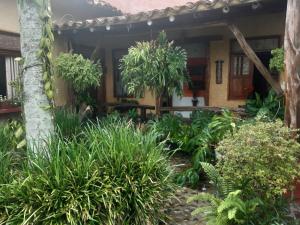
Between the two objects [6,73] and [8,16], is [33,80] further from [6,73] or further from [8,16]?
[8,16]

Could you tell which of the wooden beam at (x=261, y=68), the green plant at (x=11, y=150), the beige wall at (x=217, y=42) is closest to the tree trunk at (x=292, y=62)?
the wooden beam at (x=261, y=68)

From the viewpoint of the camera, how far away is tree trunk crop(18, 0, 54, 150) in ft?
11.3

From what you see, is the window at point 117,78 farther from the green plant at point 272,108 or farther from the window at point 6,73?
the green plant at point 272,108

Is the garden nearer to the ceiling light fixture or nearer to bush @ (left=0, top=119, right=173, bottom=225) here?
bush @ (left=0, top=119, right=173, bottom=225)

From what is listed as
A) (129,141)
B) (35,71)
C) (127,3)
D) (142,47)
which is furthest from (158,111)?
(127,3)

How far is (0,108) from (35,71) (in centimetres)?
360

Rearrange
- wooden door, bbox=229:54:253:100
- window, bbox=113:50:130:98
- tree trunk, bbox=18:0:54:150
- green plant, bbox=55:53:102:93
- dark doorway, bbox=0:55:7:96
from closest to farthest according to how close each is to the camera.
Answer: tree trunk, bbox=18:0:54:150 < green plant, bbox=55:53:102:93 < dark doorway, bbox=0:55:7:96 < wooden door, bbox=229:54:253:100 < window, bbox=113:50:130:98

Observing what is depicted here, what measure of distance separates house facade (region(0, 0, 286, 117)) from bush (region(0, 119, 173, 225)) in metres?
3.60

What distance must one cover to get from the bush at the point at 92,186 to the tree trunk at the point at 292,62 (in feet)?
6.04

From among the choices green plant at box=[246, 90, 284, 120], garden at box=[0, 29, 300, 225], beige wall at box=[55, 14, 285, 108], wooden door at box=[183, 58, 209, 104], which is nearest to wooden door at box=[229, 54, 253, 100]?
beige wall at box=[55, 14, 285, 108]

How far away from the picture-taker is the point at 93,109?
8.82 meters

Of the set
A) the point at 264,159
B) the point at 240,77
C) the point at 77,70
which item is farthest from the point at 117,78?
the point at 264,159

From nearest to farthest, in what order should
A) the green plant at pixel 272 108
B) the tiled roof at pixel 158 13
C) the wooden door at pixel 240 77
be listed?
the tiled roof at pixel 158 13
the green plant at pixel 272 108
the wooden door at pixel 240 77

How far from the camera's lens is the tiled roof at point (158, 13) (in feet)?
18.2
